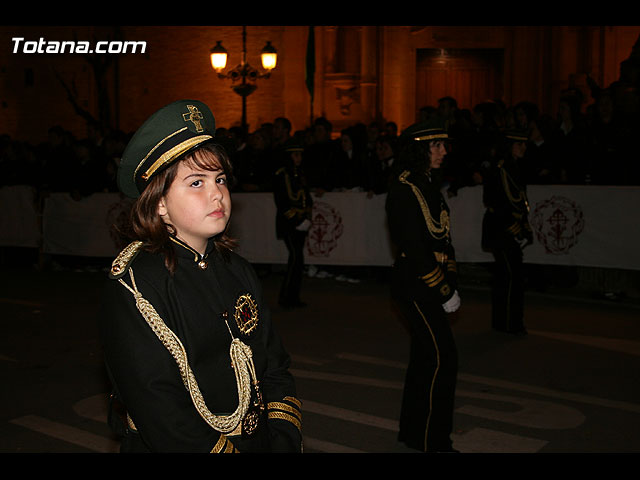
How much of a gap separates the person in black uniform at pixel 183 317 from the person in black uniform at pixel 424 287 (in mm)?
2515

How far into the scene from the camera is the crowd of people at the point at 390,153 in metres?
11.2

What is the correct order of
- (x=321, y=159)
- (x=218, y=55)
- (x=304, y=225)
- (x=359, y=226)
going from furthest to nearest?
(x=218, y=55)
(x=321, y=159)
(x=359, y=226)
(x=304, y=225)

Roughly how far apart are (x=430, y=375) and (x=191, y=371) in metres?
2.97

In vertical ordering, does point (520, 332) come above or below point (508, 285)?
below

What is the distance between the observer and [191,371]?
2.45 m

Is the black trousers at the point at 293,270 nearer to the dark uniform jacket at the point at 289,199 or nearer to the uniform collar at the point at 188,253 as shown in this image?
the dark uniform jacket at the point at 289,199

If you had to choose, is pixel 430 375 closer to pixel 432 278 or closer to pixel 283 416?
pixel 432 278

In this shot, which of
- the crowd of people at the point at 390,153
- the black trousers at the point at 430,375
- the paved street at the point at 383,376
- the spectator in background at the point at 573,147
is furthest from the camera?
the spectator in background at the point at 573,147

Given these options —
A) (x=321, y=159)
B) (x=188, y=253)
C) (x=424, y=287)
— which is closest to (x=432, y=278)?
(x=424, y=287)

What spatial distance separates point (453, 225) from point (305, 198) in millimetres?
2675

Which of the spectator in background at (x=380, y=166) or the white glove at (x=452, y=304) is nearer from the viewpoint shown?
the white glove at (x=452, y=304)

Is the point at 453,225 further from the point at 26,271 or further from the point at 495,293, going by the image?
the point at 26,271

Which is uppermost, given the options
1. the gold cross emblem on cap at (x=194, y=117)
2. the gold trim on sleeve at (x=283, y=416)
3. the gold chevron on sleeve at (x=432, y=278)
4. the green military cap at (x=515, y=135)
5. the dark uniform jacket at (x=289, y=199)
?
the green military cap at (x=515, y=135)

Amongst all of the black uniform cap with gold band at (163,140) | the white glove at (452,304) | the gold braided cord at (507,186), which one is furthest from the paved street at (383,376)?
the black uniform cap with gold band at (163,140)
